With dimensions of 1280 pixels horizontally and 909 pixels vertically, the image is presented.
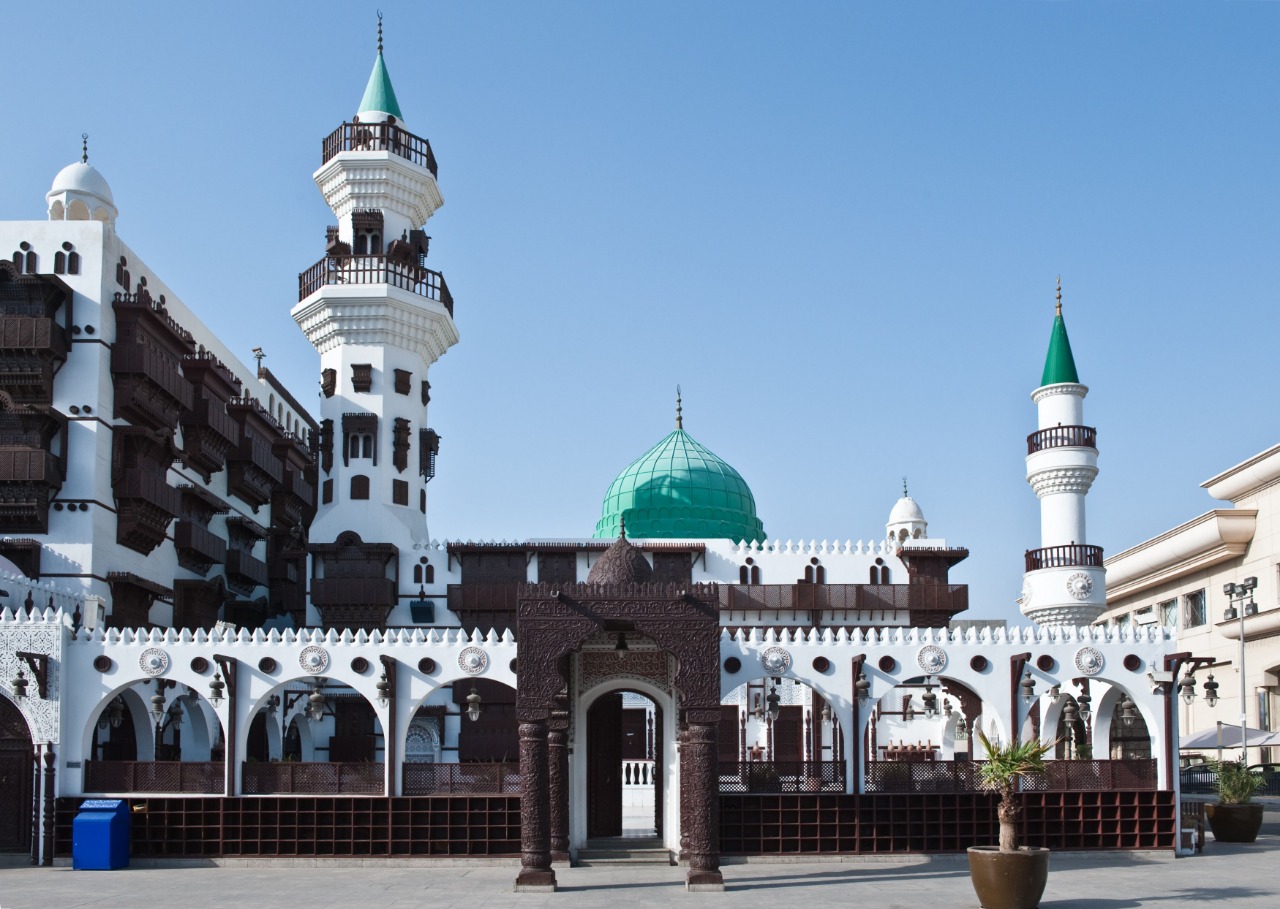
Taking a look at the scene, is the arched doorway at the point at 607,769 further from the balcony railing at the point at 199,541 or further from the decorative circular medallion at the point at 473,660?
the balcony railing at the point at 199,541

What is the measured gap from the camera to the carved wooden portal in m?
21.5

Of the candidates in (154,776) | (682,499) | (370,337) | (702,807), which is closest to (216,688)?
(154,776)

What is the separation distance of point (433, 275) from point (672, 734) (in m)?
22.8

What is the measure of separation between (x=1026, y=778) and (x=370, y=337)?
81.1 feet

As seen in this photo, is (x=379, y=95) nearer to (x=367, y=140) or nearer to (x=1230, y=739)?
(x=367, y=140)

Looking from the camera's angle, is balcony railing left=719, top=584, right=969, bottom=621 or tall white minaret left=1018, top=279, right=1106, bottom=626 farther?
balcony railing left=719, top=584, right=969, bottom=621

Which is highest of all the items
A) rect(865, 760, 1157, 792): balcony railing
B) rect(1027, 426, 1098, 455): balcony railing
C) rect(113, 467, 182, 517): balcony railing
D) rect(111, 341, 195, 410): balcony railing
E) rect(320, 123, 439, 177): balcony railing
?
rect(320, 123, 439, 177): balcony railing

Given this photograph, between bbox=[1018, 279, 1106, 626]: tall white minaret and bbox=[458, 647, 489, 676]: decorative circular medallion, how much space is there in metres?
16.9

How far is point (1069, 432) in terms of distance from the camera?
36.4 meters

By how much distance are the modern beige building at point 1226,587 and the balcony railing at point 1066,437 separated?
8062 mm

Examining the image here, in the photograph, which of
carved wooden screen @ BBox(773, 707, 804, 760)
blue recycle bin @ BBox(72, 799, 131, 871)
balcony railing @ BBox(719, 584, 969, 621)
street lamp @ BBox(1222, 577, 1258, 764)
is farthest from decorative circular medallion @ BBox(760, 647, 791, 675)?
balcony railing @ BBox(719, 584, 969, 621)

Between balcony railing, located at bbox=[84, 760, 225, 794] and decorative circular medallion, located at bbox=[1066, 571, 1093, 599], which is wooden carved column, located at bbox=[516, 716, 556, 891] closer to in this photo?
balcony railing, located at bbox=[84, 760, 225, 794]

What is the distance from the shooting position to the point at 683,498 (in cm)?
4888

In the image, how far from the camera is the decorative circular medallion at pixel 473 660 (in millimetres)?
25266
